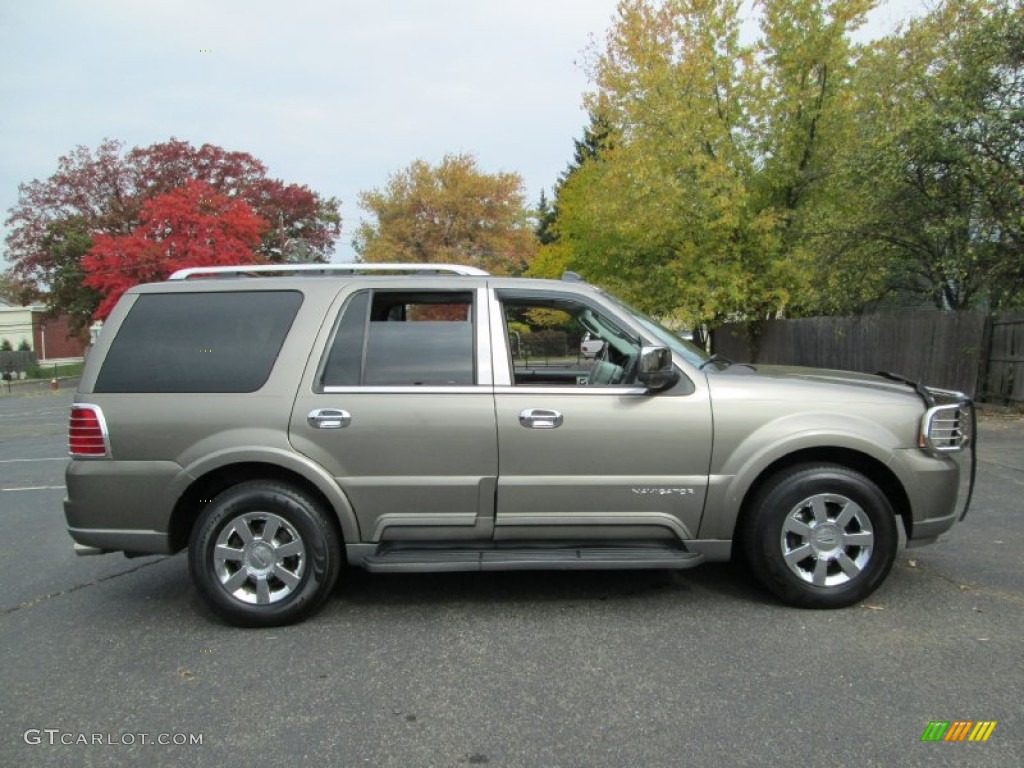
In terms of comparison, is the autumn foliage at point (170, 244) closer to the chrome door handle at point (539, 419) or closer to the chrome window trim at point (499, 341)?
the chrome window trim at point (499, 341)

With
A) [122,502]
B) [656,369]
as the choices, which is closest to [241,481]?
[122,502]

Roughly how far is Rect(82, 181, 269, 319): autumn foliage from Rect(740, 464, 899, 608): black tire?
28741 millimetres

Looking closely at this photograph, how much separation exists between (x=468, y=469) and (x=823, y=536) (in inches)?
77.3

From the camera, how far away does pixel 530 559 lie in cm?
379

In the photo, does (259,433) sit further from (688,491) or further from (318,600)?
(688,491)

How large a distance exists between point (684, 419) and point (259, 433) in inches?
90.3

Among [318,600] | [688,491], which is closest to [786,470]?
[688,491]

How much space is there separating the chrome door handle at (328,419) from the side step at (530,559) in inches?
29.3

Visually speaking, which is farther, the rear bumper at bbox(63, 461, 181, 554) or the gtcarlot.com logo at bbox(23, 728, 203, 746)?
the rear bumper at bbox(63, 461, 181, 554)

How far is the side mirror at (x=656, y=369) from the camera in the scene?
145 inches

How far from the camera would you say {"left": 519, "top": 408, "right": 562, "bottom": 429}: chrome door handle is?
3844mm

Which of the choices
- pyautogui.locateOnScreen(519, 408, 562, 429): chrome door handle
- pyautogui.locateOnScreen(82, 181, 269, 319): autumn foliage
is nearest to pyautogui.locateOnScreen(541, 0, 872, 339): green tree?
pyautogui.locateOnScreen(519, 408, 562, 429): chrome door handle

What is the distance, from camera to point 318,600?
389 cm

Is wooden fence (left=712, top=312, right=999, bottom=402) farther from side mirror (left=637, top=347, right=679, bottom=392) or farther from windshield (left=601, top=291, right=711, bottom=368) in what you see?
side mirror (left=637, top=347, right=679, bottom=392)
